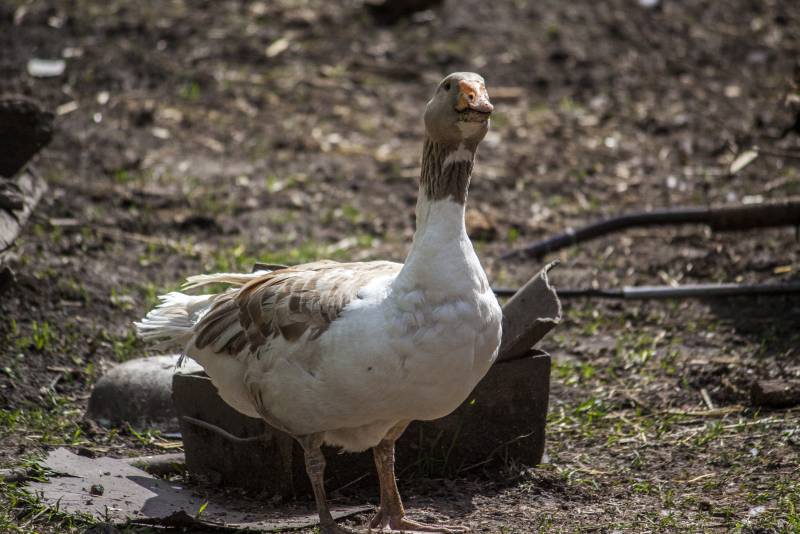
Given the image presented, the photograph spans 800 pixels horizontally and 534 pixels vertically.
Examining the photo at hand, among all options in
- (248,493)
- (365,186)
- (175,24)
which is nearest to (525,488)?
(248,493)

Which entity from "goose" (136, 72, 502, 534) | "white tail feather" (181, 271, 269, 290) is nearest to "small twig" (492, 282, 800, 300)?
"white tail feather" (181, 271, 269, 290)

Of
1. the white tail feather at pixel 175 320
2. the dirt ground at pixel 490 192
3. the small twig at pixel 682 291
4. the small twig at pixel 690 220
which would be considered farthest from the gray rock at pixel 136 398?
the small twig at pixel 690 220

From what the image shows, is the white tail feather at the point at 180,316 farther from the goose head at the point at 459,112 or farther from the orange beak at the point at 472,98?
the orange beak at the point at 472,98

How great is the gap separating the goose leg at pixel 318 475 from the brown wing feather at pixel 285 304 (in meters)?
0.44

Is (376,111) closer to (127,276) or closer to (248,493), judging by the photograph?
(127,276)

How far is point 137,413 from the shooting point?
5.32 metres

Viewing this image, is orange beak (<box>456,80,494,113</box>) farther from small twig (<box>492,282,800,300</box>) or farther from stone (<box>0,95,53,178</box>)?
stone (<box>0,95,53,178</box>)

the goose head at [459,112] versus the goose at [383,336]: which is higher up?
the goose head at [459,112]

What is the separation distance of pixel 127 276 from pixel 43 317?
Answer: 871mm

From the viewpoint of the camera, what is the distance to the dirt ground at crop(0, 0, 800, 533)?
16.5 ft

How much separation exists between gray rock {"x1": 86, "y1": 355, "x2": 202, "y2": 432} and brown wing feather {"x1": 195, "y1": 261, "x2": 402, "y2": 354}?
0.81 metres

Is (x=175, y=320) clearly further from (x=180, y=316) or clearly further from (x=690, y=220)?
(x=690, y=220)

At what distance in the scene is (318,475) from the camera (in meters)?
4.22

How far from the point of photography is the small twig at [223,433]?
465 centimetres
